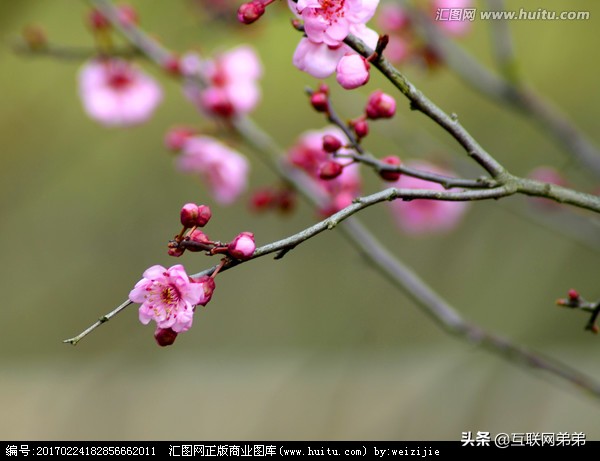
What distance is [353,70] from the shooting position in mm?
652

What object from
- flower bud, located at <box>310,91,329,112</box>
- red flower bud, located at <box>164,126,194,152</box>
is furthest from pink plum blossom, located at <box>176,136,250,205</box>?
flower bud, located at <box>310,91,329,112</box>

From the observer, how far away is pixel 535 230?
2678 millimetres

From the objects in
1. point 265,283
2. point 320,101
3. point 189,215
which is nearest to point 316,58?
point 320,101

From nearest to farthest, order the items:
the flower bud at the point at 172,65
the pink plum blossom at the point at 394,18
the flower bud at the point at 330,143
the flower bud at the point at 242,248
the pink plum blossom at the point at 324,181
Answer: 1. the flower bud at the point at 242,248
2. the flower bud at the point at 330,143
3. the pink plum blossom at the point at 324,181
4. the flower bud at the point at 172,65
5. the pink plum blossom at the point at 394,18

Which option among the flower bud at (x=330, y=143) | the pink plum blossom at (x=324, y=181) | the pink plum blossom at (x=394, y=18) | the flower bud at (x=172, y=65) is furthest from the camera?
the pink plum blossom at (x=394, y=18)

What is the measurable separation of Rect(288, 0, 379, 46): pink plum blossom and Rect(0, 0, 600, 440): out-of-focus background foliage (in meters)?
1.79

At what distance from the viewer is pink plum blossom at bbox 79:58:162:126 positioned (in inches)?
61.9

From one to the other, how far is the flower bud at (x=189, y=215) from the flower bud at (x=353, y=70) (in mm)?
198

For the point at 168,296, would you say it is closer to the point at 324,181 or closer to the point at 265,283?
the point at 324,181

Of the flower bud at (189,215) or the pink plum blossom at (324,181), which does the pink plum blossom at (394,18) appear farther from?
the flower bud at (189,215)

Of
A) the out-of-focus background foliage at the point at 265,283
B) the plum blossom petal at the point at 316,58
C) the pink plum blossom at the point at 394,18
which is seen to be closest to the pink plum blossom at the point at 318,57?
the plum blossom petal at the point at 316,58

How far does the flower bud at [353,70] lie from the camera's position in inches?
25.7

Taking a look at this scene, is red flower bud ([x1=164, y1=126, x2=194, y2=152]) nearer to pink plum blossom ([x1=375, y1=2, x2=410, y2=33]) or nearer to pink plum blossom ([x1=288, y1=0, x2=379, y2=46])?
pink plum blossom ([x1=375, y1=2, x2=410, y2=33])

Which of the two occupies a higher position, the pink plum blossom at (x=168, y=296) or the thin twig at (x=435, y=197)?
the thin twig at (x=435, y=197)
